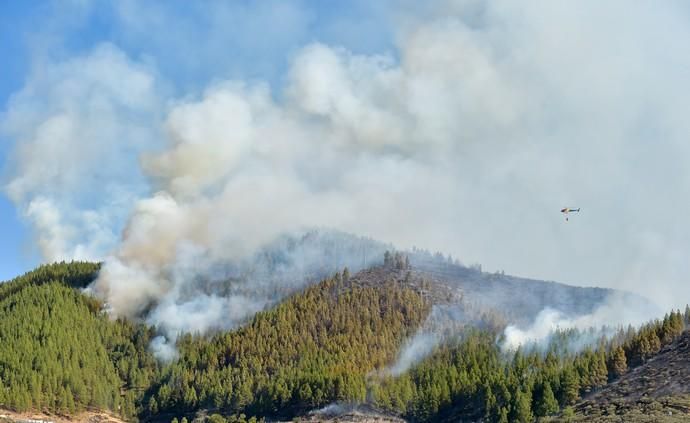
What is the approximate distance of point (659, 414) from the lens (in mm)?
A: 190625

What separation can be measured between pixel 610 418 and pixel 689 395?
731 inches

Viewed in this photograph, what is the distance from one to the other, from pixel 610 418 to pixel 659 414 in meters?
10.7

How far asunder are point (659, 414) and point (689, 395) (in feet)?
43.3

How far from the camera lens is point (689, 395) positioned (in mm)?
199500

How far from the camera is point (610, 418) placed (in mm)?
197000
